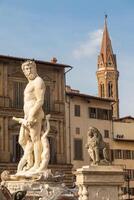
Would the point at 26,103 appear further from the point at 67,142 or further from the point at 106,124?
the point at 106,124

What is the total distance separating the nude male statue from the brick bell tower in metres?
87.8

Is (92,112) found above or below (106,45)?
below

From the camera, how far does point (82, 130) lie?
5019 centimetres

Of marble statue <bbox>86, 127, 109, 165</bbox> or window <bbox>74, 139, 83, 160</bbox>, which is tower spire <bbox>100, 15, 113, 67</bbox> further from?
marble statue <bbox>86, 127, 109, 165</bbox>

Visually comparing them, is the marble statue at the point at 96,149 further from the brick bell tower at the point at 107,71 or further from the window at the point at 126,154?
the brick bell tower at the point at 107,71

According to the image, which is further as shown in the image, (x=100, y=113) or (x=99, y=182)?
(x=100, y=113)

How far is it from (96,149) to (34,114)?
80.7 inches

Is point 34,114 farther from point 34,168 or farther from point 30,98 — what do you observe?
point 34,168

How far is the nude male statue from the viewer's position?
51.4 feet

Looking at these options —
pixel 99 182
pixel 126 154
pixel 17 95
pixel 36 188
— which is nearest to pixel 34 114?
pixel 36 188

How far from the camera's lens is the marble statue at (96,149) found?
51.4 ft

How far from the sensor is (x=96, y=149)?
52.4 feet

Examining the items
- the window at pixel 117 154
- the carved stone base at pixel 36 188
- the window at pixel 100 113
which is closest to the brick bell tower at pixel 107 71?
the window at pixel 100 113

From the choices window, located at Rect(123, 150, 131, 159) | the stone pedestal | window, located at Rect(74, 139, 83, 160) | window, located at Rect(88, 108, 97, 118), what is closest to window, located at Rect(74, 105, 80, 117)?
window, located at Rect(88, 108, 97, 118)
